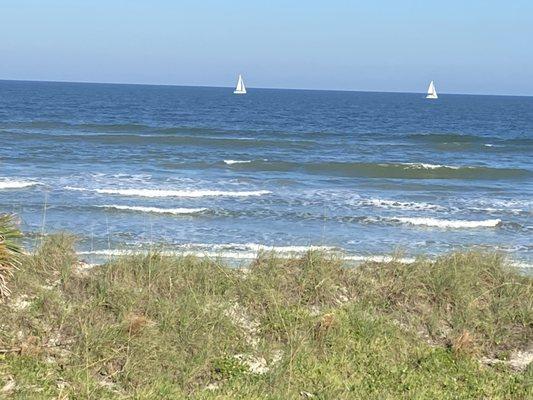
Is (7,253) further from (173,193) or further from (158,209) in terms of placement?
(173,193)

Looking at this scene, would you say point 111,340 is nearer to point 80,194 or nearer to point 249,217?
point 249,217

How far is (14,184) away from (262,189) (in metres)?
6.36

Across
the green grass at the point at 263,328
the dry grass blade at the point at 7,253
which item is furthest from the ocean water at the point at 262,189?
the dry grass blade at the point at 7,253

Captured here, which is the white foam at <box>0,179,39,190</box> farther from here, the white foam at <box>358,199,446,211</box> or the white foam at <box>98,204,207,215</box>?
the white foam at <box>358,199,446,211</box>

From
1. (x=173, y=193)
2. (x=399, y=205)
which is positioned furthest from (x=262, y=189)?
(x=399, y=205)

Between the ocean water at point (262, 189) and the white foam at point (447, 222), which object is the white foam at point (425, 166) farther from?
the white foam at point (447, 222)

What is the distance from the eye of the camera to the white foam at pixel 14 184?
18.8 metres

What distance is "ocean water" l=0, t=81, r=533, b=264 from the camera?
1377cm

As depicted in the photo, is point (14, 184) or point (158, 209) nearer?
point (158, 209)

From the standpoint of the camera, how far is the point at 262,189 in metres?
20.3

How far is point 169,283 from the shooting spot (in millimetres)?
7262

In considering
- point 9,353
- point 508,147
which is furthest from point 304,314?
point 508,147

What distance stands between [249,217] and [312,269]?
27.3ft

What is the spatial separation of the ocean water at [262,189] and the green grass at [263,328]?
4.98ft
